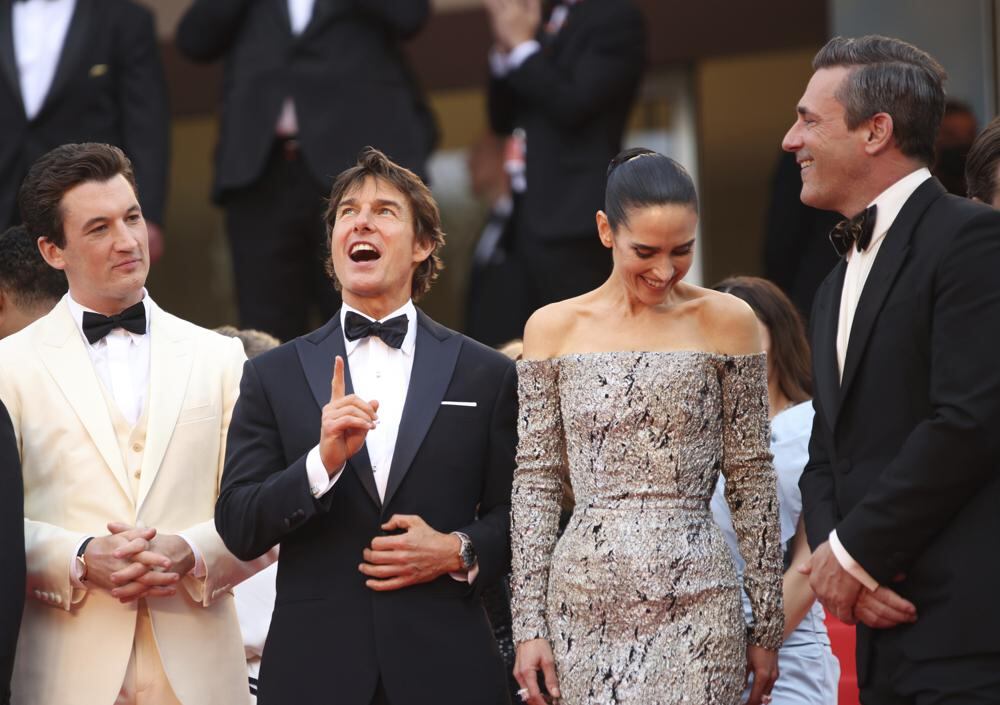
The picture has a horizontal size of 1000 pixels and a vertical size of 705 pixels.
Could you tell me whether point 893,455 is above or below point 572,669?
above

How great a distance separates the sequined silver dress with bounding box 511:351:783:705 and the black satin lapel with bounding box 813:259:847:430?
0.16 m

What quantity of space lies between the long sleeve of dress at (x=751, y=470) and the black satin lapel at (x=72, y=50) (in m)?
3.59

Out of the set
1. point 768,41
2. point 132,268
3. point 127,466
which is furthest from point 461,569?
point 768,41

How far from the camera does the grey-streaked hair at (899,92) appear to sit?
3584mm

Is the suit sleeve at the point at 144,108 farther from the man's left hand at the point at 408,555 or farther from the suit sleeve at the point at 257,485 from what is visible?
the man's left hand at the point at 408,555

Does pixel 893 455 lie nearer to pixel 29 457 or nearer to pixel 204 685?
pixel 204 685

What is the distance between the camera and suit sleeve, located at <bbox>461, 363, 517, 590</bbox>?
3848mm

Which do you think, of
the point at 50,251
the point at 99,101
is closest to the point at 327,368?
the point at 50,251

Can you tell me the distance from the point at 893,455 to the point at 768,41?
5852 millimetres

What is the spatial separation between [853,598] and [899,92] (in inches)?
44.9

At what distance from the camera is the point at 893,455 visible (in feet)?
11.2

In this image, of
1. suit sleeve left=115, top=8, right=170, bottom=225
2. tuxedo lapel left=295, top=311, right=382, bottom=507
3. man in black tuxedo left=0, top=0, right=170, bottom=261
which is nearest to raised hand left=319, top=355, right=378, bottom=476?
tuxedo lapel left=295, top=311, right=382, bottom=507

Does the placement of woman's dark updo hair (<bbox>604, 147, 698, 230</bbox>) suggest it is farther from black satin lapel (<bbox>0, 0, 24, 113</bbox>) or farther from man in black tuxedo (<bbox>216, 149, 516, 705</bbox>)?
black satin lapel (<bbox>0, 0, 24, 113</bbox>)

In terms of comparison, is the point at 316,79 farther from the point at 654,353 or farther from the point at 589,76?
the point at 654,353
